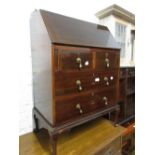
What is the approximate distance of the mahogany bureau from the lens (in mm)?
961

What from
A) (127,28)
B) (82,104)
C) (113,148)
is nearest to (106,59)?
(82,104)

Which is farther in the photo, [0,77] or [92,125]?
[92,125]

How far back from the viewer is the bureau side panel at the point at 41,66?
3.19 ft

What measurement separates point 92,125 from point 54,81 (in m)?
0.79

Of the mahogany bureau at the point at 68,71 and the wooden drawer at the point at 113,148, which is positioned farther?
the wooden drawer at the point at 113,148

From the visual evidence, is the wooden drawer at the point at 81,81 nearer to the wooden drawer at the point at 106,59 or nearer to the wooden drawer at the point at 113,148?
the wooden drawer at the point at 106,59

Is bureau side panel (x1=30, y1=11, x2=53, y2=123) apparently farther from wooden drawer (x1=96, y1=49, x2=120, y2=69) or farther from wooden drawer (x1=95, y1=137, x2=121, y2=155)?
wooden drawer (x1=95, y1=137, x2=121, y2=155)

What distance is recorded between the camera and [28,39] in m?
1.32

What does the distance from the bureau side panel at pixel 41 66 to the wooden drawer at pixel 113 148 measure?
1.82 feet

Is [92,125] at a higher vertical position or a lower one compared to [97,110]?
lower

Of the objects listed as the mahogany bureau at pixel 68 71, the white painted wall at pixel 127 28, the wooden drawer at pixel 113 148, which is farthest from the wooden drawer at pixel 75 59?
the white painted wall at pixel 127 28
